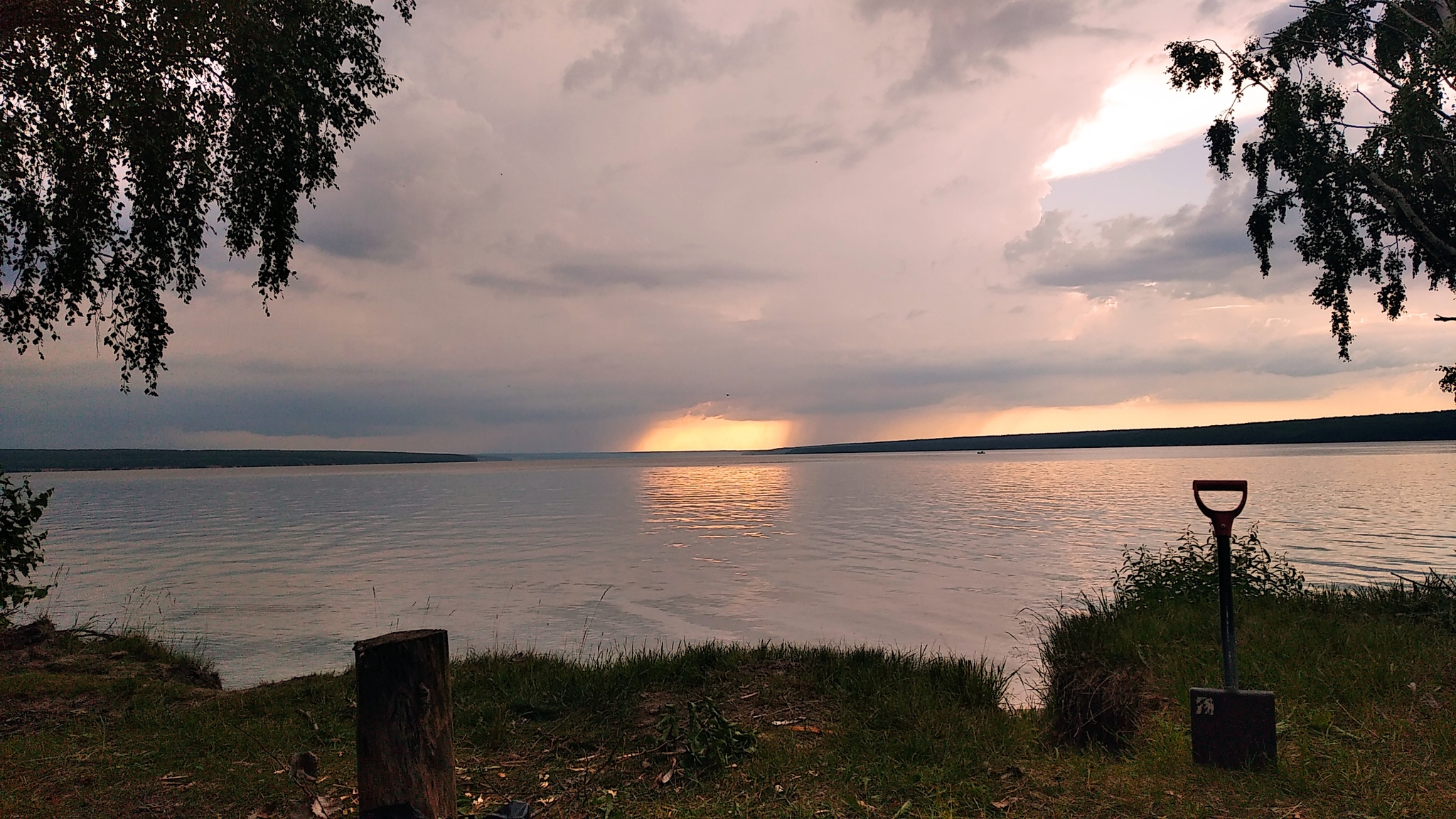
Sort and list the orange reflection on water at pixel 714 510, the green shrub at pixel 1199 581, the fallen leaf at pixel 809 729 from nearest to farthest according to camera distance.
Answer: the fallen leaf at pixel 809 729
the green shrub at pixel 1199 581
the orange reflection on water at pixel 714 510

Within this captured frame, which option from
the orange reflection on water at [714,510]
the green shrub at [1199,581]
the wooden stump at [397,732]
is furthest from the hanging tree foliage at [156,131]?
the orange reflection on water at [714,510]

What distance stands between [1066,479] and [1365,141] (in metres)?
63.5

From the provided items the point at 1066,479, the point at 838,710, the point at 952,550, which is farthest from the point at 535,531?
the point at 1066,479

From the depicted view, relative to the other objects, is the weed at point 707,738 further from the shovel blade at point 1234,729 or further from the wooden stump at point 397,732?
the shovel blade at point 1234,729

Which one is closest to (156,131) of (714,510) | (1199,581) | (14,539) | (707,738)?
(14,539)

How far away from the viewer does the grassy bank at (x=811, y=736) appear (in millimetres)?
5508

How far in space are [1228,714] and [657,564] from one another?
18301 millimetres

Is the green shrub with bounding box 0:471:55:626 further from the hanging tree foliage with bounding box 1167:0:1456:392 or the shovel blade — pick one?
the hanging tree foliage with bounding box 1167:0:1456:392

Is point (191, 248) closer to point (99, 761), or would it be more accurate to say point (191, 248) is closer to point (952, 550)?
point (99, 761)

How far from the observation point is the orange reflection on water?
106 feet

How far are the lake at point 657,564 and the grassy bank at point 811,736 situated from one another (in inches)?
139

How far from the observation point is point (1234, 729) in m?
5.77

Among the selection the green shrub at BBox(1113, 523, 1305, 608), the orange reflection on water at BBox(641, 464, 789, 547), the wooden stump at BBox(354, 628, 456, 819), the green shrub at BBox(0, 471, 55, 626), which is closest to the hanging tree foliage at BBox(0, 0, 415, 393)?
the green shrub at BBox(0, 471, 55, 626)

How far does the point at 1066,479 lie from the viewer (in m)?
73.1
